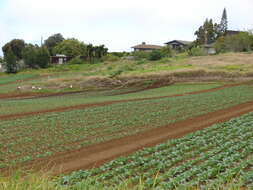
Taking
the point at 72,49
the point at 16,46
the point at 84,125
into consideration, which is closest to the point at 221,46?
the point at 72,49

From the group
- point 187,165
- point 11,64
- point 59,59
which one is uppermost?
point 59,59

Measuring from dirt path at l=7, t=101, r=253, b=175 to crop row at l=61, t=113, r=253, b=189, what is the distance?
2.71ft

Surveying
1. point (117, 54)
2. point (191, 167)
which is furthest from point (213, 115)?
point (117, 54)

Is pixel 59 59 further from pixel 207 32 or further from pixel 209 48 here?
pixel 207 32

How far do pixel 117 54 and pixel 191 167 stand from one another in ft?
257

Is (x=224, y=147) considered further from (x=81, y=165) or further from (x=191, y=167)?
(x=81, y=165)

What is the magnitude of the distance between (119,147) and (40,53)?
6295 centimetres

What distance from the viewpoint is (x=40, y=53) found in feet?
242

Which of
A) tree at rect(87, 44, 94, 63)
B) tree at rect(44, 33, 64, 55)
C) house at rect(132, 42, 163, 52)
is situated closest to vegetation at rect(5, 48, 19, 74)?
tree at rect(87, 44, 94, 63)

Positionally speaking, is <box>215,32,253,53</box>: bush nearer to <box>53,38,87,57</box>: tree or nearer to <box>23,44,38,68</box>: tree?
<box>53,38,87,57</box>: tree

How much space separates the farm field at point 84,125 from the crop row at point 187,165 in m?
2.99

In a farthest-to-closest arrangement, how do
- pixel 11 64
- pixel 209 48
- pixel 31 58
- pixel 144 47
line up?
pixel 144 47 < pixel 209 48 < pixel 31 58 < pixel 11 64

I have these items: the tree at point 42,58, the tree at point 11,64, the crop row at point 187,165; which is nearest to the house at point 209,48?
the tree at point 42,58

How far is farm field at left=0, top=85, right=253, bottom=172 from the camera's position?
1420cm
